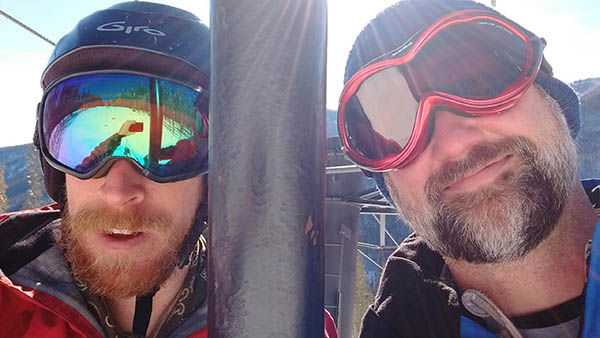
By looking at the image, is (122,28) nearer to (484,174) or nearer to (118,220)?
(118,220)

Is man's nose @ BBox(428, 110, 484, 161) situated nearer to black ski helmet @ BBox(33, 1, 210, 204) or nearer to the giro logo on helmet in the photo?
black ski helmet @ BBox(33, 1, 210, 204)

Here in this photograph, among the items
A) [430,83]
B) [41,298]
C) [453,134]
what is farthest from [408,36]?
[41,298]

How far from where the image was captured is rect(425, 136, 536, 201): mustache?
158cm

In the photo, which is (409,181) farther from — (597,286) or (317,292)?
(317,292)

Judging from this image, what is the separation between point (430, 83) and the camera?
6.10 ft

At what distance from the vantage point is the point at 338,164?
7.06m

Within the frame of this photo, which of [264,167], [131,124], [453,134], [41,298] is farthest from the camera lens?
[453,134]

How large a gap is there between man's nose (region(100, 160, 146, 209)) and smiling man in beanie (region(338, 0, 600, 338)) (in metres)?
0.88

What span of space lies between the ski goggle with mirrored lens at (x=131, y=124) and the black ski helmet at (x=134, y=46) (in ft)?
0.20

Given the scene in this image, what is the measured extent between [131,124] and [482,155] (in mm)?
1301

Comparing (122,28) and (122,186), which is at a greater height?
(122,28)

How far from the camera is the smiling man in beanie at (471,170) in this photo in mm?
1558

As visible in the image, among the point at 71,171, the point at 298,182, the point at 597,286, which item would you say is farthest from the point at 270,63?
the point at 71,171

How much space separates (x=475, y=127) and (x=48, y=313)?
1.72 meters
